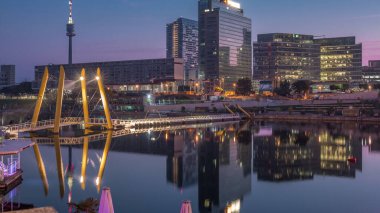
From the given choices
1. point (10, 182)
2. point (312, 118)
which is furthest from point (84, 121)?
point (312, 118)

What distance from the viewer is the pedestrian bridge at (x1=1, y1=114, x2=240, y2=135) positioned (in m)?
55.5

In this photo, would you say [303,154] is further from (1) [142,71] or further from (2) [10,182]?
(1) [142,71]

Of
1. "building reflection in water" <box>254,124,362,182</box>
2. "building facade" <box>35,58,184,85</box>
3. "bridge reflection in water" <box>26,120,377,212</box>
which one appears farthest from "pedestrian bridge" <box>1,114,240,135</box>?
"building facade" <box>35,58,184,85</box>

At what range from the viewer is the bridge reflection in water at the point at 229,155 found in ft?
99.6

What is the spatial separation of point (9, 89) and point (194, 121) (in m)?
115

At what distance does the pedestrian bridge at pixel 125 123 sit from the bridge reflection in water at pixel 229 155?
4.38 meters

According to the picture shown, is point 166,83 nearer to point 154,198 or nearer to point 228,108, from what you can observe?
point 228,108

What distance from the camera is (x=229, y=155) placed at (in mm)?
43281

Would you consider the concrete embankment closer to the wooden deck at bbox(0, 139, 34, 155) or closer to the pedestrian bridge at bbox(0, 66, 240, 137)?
the pedestrian bridge at bbox(0, 66, 240, 137)

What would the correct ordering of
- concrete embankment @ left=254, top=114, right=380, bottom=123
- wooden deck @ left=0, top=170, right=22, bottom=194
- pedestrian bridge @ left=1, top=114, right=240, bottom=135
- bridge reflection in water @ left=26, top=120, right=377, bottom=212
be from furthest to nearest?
concrete embankment @ left=254, top=114, right=380, bottom=123 → pedestrian bridge @ left=1, top=114, right=240, bottom=135 → bridge reflection in water @ left=26, top=120, right=377, bottom=212 → wooden deck @ left=0, top=170, right=22, bottom=194

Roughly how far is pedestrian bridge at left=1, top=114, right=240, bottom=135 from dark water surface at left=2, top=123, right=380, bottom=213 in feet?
32.8

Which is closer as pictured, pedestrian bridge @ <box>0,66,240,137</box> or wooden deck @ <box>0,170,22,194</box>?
wooden deck @ <box>0,170,22,194</box>

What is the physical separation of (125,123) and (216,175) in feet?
123

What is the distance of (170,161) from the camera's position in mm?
39875
